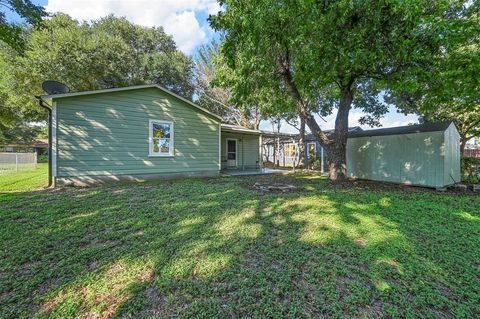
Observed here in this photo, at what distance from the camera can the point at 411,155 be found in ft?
27.1

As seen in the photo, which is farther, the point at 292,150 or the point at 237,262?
the point at 292,150

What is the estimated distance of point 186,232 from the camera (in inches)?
135

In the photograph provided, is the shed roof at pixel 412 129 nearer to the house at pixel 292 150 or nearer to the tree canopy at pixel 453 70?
the tree canopy at pixel 453 70

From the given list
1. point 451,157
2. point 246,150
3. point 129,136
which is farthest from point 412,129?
point 129,136

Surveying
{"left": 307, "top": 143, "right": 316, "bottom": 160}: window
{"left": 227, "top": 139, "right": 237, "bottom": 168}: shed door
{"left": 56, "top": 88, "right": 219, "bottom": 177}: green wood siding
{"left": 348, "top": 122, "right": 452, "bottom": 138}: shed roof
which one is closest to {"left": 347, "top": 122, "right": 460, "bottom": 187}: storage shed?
{"left": 348, "top": 122, "right": 452, "bottom": 138}: shed roof

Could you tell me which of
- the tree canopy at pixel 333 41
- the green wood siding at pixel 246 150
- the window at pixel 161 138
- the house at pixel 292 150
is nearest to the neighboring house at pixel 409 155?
the tree canopy at pixel 333 41

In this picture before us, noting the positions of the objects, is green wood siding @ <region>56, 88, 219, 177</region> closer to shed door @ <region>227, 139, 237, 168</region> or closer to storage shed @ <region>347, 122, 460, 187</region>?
shed door @ <region>227, 139, 237, 168</region>

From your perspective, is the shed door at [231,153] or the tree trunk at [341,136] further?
the shed door at [231,153]

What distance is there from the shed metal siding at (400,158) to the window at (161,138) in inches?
328

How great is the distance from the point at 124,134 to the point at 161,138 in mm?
1401

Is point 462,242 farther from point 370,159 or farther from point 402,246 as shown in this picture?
point 370,159

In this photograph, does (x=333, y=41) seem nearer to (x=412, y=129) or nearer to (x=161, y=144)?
(x=412, y=129)

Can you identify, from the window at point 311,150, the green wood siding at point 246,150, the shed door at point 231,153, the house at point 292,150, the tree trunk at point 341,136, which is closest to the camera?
the tree trunk at point 341,136

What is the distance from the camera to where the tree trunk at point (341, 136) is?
8.23 m
